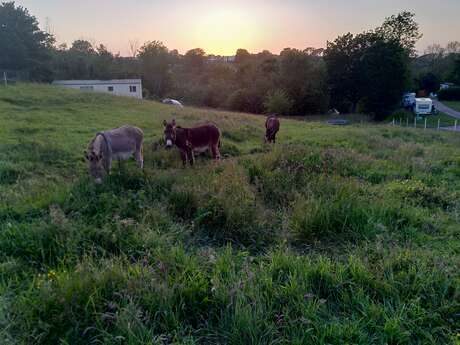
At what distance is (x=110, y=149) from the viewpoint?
6656 millimetres

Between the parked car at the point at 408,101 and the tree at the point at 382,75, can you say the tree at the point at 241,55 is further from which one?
the parked car at the point at 408,101

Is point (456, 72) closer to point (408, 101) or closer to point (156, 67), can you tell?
point (408, 101)

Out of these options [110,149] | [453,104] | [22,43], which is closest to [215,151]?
[110,149]

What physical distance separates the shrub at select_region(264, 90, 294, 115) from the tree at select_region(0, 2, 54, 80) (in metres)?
25.4

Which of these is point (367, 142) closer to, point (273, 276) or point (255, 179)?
point (255, 179)

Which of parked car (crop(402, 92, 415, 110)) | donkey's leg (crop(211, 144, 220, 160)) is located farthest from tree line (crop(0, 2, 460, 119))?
donkey's leg (crop(211, 144, 220, 160))

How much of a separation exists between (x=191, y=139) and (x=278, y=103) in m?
31.7

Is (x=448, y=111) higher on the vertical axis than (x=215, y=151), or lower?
higher

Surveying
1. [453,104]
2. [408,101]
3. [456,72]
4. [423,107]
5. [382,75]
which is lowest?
[423,107]

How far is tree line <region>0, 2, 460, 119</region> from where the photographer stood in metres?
35.0

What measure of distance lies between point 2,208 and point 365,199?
5.40 metres

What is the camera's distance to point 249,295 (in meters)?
2.80

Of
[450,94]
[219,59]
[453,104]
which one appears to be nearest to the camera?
[453,104]

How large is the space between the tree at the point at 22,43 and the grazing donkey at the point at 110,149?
3365 centimetres
